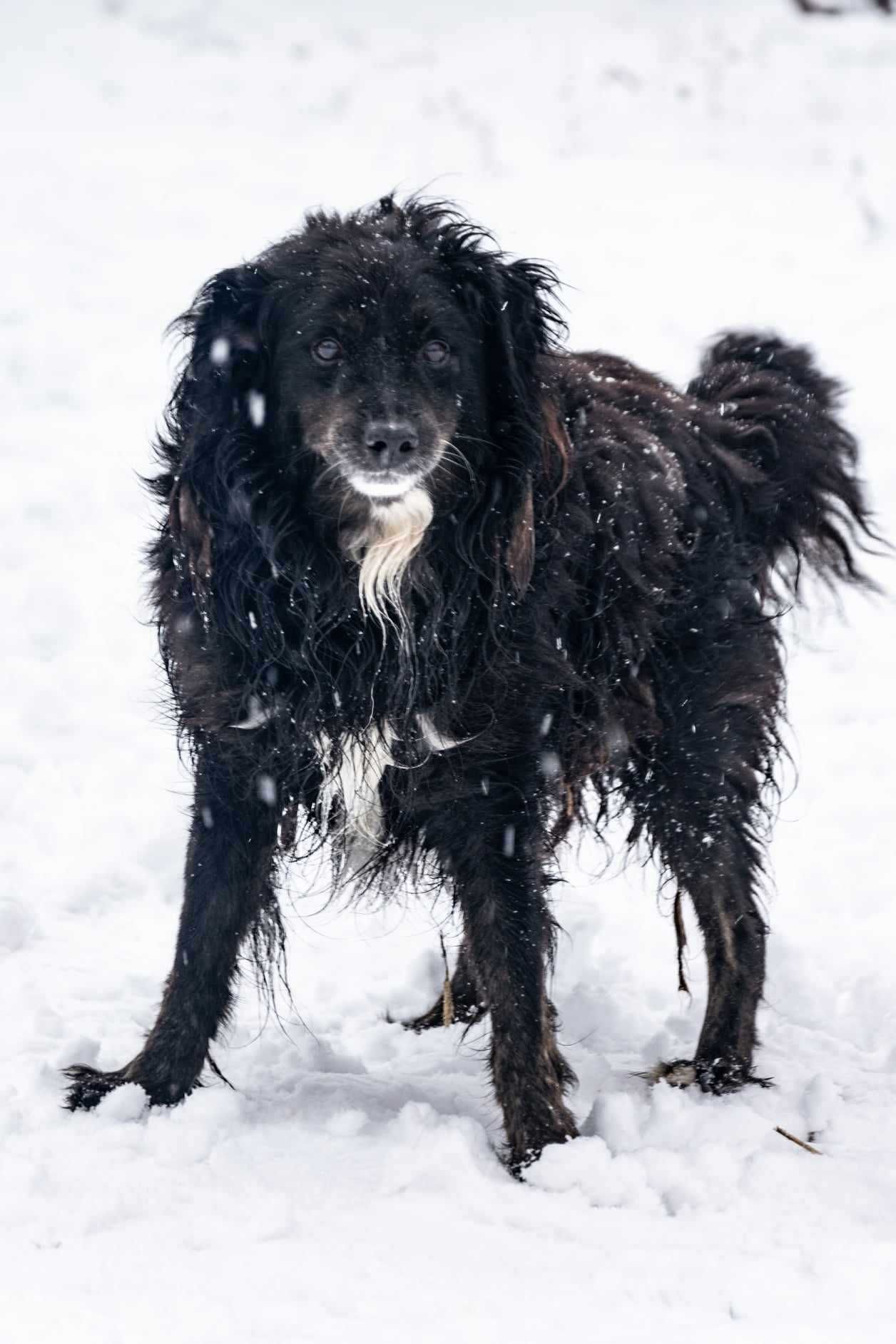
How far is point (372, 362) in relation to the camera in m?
3.37

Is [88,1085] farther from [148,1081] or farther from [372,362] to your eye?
[372,362]

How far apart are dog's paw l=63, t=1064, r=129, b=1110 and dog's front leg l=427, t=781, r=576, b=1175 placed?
0.96 meters

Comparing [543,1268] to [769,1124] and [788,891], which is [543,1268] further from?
[788,891]

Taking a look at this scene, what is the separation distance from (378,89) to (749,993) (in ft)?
36.1

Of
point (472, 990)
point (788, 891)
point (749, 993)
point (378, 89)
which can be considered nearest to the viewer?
point (749, 993)

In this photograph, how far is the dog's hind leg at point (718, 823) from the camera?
13.8ft

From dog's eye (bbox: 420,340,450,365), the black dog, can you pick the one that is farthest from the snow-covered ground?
dog's eye (bbox: 420,340,450,365)

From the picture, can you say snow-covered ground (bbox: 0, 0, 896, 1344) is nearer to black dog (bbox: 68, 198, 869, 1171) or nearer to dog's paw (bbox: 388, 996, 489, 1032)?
dog's paw (bbox: 388, 996, 489, 1032)

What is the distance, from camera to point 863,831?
19.1 ft

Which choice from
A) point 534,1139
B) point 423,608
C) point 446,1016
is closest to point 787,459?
point 423,608

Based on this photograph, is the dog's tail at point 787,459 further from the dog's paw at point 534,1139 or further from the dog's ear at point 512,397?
the dog's paw at point 534,1139

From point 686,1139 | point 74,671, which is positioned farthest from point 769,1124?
point 74,671

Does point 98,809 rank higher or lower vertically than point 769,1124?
higher

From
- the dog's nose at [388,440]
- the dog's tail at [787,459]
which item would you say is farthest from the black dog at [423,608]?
the dog's tail at [787,459]
